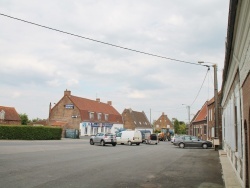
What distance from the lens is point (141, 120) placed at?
94.3 meters

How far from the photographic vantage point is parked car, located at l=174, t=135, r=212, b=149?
3502 centimetres

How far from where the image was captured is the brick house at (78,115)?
6525 centimetres

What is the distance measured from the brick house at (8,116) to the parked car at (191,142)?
39.4 meters

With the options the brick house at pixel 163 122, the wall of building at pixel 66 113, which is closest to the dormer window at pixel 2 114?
the wall of building at pixel 66 113

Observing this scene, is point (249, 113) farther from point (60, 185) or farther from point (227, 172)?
point (227, 172)

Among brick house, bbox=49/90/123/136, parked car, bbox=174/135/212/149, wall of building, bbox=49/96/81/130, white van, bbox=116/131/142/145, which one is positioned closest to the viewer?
parked car, bbox=174/135/212/149

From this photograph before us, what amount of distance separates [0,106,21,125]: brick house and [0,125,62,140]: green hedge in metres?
18.8

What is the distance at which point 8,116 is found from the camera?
212 feet

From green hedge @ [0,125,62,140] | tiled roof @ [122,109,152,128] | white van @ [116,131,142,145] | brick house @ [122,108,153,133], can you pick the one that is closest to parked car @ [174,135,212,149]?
white van @ [116,131,142,145]

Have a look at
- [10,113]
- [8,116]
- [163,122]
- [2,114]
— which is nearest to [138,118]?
[163,122]

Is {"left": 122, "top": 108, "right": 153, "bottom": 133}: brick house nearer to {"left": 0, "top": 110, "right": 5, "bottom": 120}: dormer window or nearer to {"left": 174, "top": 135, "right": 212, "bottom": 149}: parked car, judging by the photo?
{"left": 0, "top": 110, "right": 5, "bottom": 120}: dormer window

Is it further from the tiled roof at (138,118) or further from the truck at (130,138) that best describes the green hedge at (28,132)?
the tiled roof at (138,118)

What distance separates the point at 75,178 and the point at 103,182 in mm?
1225

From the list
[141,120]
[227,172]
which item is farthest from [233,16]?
[141,120]
